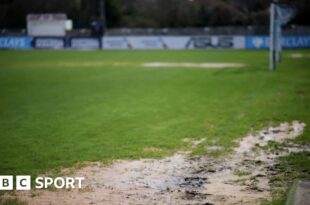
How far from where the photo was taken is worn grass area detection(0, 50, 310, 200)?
10.6 metres

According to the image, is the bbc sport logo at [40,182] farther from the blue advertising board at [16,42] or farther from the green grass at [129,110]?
the blue advertising board at [16,42]

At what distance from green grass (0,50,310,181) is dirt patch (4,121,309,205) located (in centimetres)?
72

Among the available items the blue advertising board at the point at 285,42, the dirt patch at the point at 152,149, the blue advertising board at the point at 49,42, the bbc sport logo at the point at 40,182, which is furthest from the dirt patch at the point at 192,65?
the bbc sport logo at the point at 40,182

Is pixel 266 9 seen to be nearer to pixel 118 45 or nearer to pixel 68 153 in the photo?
pixel 118 45

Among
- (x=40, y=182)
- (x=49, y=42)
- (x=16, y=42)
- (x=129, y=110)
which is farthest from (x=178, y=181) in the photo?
(x=16, y=42)

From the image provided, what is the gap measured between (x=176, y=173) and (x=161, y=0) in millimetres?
71631

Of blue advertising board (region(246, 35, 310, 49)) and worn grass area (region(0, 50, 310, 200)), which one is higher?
worn grass area (region(0, 50, 310, 200))

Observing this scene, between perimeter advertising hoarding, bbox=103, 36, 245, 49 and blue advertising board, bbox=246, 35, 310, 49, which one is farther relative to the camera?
perimeter advertising hoarding, bbox=103, 36, 245, 49

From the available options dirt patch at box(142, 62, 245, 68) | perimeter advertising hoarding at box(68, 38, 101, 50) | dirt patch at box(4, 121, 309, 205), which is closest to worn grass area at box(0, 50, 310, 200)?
dirt patch at box(4, 121, 309, 205)

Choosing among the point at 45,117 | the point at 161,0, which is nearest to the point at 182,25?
the point at 161,0

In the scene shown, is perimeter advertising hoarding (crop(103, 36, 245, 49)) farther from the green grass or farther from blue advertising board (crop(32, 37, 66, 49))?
the green grass

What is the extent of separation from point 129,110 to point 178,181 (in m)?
7.42

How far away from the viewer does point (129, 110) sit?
15695mm

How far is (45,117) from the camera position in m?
14.4
